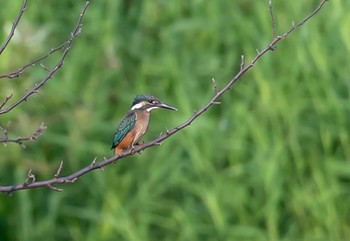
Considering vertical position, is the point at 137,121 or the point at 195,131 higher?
the point at 195,131

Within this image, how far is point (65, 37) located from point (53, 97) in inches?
23.0

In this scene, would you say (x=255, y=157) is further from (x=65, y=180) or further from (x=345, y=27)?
(x=65, y=180)

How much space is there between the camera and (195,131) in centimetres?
748

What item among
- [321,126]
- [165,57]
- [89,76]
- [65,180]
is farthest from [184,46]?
[65,180]

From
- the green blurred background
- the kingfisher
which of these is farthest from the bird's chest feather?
the green blurred background

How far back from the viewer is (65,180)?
396cm

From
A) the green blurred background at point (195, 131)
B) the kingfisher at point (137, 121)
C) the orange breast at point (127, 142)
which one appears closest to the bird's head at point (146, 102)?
the kingfisher at point (137, 121)

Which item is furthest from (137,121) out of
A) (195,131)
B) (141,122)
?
(195,131)

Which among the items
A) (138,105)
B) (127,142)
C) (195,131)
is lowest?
(127,142)

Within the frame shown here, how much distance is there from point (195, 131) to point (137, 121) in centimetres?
249

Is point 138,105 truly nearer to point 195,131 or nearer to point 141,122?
point 141,122

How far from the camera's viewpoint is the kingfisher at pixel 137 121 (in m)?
4.95

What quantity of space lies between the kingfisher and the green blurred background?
90.1 inches

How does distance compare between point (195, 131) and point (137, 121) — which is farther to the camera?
point (195, 131)
